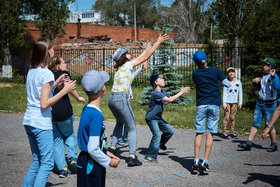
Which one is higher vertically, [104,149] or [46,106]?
[46,106]

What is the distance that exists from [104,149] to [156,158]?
293cm

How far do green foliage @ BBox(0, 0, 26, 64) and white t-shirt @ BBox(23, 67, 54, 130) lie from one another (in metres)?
23.8

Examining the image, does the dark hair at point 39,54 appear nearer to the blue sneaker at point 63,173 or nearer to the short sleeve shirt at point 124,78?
the short sleeve shirt at point 124,78

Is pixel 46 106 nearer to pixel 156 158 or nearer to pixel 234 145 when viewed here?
pixel 156 158

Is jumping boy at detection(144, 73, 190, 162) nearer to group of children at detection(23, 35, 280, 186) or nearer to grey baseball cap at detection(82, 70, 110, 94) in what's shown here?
group of children at detection(23, 35, 280, 186)

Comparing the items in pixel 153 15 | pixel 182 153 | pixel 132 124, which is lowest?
pixel 182 153

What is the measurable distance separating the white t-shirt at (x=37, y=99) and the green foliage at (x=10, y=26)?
23.8m

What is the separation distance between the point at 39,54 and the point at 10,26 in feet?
78.3

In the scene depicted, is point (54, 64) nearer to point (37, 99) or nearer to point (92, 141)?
point (37, 99)

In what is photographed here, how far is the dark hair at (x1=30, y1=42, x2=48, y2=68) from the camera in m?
3.60

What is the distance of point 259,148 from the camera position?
674 cm

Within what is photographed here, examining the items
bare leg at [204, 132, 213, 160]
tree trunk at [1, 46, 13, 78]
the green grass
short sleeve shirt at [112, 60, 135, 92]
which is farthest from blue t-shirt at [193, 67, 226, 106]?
tree trunk at [1, 46, 13, 78]

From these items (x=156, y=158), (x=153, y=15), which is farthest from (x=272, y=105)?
(x=153, y=15)

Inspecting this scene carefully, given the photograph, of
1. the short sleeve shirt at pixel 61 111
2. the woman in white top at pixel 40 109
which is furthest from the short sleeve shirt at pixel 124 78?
the woman in white top at pixel 40 109
